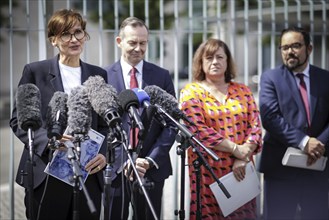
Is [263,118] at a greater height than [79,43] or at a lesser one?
lesser

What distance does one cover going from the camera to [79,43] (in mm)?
4043

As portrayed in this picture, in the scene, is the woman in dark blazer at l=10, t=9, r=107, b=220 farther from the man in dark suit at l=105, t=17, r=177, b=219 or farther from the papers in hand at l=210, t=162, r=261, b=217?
the papers in hand at l=210, t=162, r=261, b=217

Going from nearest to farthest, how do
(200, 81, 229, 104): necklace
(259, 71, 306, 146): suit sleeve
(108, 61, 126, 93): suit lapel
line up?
1. (108, 61, 126, 93): suit lapel
2. (200, 81, 229, 104): necklace
3. (259, 71, 306, 146): suit sleeve

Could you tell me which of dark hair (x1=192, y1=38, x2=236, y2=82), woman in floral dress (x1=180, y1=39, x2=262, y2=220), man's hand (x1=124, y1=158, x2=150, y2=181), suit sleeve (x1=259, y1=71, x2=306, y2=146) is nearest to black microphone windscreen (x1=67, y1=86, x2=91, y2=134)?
man's hand (x1=124, y1=158, x2=150, y2=181)

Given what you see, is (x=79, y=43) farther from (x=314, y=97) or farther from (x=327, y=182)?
(x=327, y=182)

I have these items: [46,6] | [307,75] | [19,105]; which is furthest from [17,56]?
[19,105]

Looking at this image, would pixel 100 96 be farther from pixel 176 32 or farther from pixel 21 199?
pixel 21 199

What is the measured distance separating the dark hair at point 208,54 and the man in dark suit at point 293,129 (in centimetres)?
41

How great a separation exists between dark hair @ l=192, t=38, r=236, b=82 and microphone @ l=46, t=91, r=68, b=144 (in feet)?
5.83

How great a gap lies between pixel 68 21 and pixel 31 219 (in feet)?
4.64

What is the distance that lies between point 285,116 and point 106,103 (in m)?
2.39

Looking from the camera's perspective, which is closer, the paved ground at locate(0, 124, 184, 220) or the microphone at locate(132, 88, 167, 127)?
the microphone at locate(132, 88, 167, 127)

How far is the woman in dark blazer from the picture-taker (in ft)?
12.7

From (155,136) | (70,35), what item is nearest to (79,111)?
(70,35)
